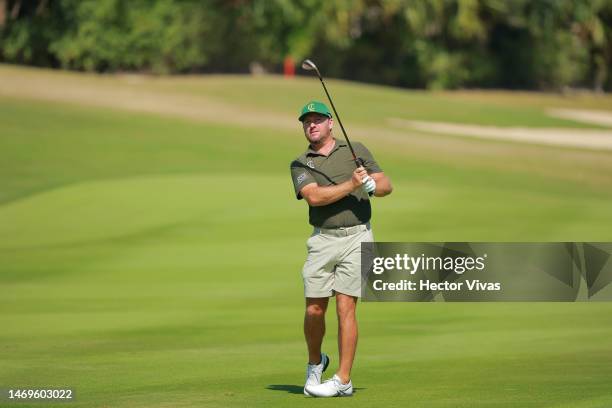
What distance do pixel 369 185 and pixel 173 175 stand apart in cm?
1875

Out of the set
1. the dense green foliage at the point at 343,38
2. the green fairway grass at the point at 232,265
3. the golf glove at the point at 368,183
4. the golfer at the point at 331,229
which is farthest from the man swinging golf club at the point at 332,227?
the dense green foliage at the point at 343,38

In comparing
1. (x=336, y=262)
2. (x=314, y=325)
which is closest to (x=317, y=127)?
(x=336, y=262)

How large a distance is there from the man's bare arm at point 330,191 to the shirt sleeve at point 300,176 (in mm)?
48

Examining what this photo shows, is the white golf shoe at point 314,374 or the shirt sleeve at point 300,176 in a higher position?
the shirt sleeve at point 300,176

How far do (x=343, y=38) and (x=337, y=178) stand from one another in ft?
190

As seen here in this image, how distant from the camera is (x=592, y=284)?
13844 mm

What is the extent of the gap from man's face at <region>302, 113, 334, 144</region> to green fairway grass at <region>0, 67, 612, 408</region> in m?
1.83

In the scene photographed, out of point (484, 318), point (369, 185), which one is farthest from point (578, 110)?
point (369, 185)

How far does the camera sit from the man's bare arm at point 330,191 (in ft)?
32.1

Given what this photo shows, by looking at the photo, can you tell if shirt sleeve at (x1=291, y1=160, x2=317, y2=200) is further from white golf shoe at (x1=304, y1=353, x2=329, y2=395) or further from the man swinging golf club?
white golf shoe at (x1=304, y1=353, x2=329, y2=395)

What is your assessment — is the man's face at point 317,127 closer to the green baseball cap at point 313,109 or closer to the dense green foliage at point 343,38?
→ the green baseball cap at point 313,109

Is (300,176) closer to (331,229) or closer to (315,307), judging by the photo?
(331,229)

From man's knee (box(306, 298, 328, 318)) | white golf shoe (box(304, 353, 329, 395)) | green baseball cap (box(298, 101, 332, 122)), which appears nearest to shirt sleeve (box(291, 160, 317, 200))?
green baseball cap (box(298, 101, 332, 122))

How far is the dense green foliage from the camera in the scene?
6012 centimetres
